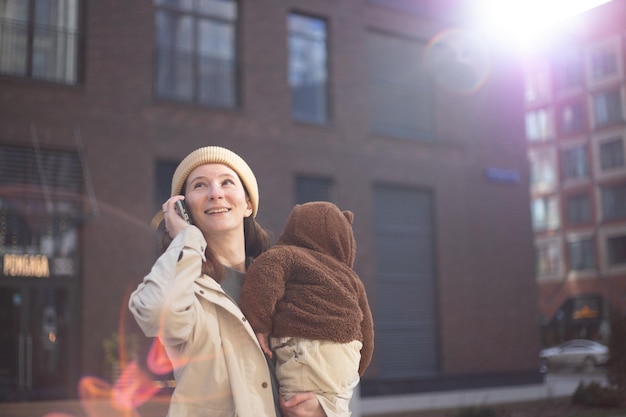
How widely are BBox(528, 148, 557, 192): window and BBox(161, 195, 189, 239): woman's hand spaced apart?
4999 cm

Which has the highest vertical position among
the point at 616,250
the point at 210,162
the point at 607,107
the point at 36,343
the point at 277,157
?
the point at 607,107

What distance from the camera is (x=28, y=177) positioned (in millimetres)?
17031

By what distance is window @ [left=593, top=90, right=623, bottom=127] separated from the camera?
4612 centimetres

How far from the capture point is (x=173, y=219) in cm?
262

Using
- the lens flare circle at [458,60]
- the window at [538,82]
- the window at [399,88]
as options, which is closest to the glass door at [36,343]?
the window at [399,88]

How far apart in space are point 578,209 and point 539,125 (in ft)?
20.9

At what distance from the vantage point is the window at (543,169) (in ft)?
166

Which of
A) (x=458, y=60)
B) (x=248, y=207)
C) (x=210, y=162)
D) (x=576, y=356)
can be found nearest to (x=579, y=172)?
(x=576, y=356)

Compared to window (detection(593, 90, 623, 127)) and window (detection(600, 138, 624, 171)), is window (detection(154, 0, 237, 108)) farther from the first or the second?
window (detection(600, 138, 624, 171))

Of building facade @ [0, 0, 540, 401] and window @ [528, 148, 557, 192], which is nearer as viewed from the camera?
building facade @ [0, 0, 540, 401]

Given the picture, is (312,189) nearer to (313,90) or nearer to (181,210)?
(313,90)

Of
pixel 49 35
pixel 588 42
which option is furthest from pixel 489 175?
pixel 588 42

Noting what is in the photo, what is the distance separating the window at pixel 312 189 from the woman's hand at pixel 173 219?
18.1 m

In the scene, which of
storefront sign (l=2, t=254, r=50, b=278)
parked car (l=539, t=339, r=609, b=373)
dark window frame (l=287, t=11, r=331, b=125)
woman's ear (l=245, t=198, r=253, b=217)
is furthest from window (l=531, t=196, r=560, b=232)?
woman's ear (l=245, t=198, r=253, b=217)
